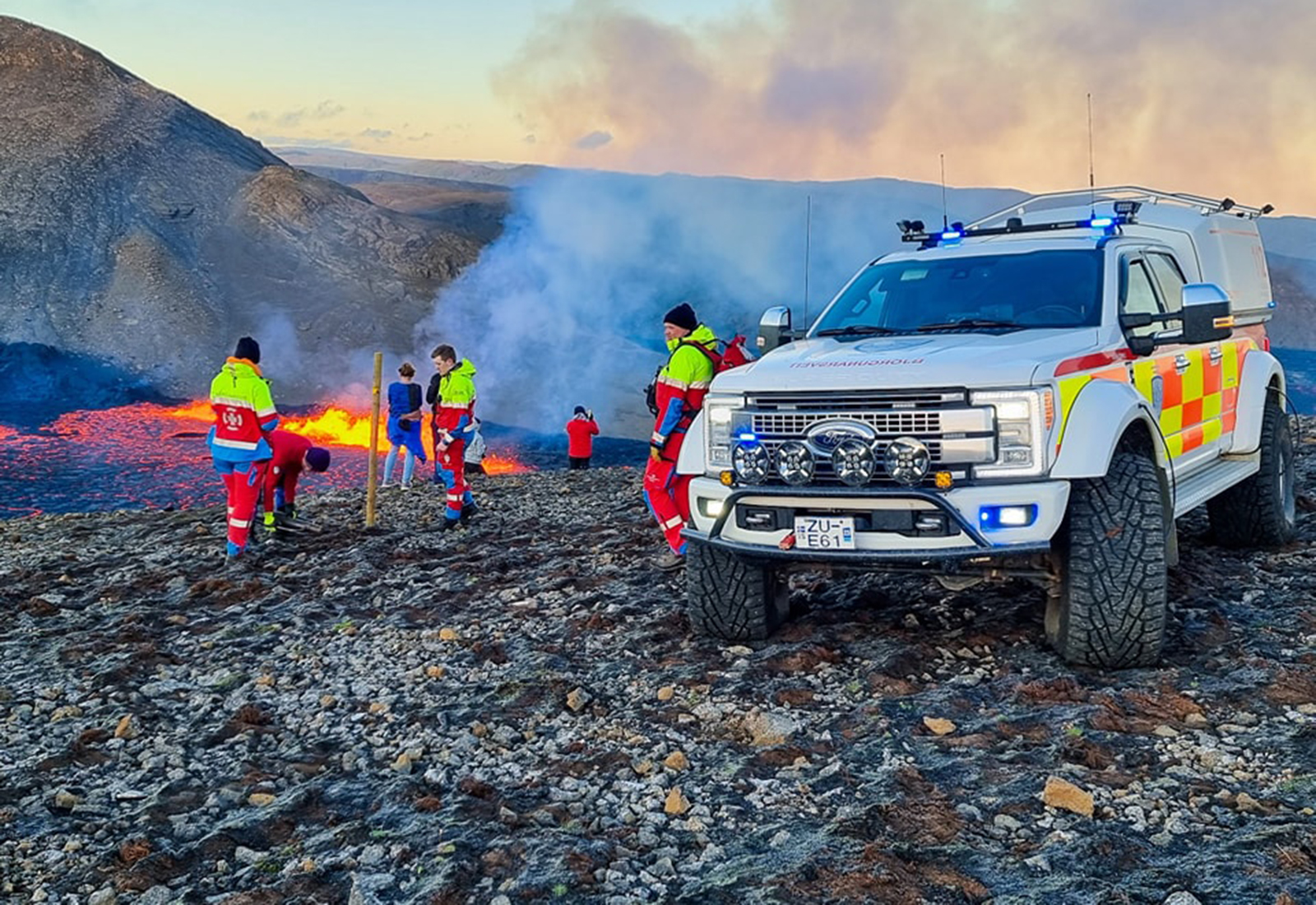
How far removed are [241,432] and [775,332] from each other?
5.18 m

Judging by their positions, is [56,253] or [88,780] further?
[56,253]

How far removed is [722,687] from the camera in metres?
Result: 5.32

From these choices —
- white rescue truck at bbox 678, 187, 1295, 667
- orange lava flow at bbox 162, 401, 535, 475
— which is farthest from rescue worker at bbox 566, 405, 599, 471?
white rescue truck at bbox 678, 187, 1295, 667

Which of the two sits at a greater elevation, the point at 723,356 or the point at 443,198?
the point at 443,198

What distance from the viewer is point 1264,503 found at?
7348 millimetres

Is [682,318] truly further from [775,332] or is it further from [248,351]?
[248,351]

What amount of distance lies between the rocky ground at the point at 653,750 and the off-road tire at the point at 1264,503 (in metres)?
0.19

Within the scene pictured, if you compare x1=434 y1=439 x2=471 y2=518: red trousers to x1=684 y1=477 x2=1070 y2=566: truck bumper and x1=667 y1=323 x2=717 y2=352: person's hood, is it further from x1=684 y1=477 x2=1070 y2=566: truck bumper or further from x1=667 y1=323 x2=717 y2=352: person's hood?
x1=684 y1=477 x2=1070 y2=566: truck bumper

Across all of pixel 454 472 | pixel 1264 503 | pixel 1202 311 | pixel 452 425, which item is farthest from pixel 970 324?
pixel 452 425

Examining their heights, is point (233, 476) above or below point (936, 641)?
above

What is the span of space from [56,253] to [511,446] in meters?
25.0

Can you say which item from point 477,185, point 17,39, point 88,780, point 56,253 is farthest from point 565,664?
point 477,185

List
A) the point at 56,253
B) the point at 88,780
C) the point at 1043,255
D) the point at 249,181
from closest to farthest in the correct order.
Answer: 1. the point at 88,780
2. the point at 1043,255
3. the point at 56,253
4. the point at 249,181

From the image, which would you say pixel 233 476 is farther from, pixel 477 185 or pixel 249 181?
pixel 477 185
